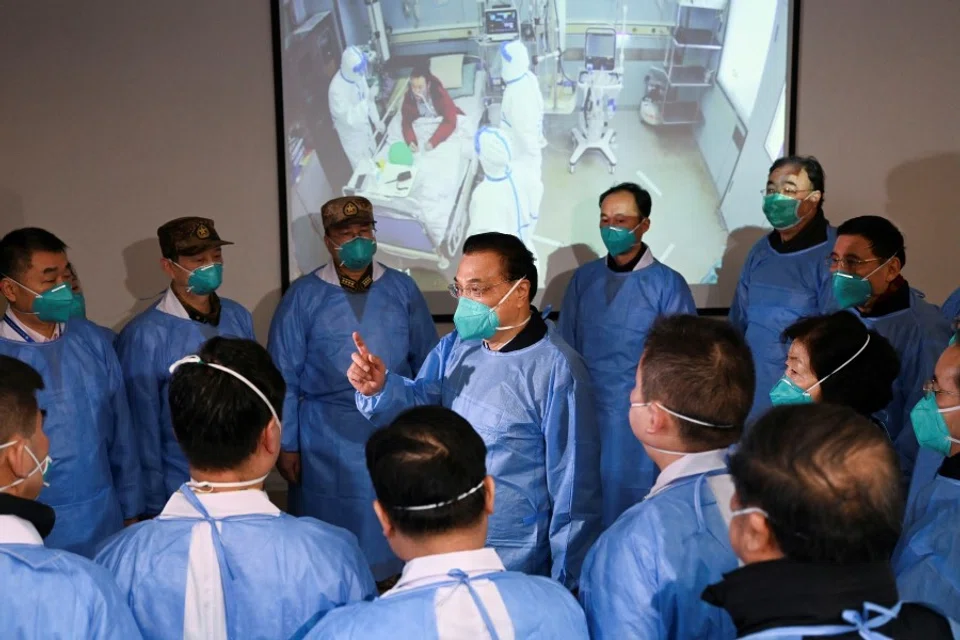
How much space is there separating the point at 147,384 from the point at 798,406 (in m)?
2.29

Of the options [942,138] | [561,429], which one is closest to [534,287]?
[561,429]

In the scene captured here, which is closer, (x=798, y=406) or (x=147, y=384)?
(x=798, y=406)

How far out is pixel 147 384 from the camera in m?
2.92

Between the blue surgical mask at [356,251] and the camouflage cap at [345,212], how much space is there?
0.25 ft

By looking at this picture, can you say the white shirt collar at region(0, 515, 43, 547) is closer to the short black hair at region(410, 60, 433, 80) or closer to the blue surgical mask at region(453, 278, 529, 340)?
the blue surgical mask at region(453, 278, 529, 340)

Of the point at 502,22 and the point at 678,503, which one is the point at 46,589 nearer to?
the point at 678,503

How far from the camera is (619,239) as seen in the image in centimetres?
361

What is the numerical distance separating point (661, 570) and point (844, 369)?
1.00 metres

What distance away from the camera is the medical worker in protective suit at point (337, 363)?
328cm

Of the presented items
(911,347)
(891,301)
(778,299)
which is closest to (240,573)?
(911,347)

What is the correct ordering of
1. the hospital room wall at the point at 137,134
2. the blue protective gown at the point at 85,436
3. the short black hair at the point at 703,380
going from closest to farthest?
the short black hair at the point at 703,380 < the blue protective gown at the point at 85,436 < the hospital room wall at the point at 137,134

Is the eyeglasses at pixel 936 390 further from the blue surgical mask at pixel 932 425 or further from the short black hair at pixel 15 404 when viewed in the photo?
the short black hair at pixel 15 404

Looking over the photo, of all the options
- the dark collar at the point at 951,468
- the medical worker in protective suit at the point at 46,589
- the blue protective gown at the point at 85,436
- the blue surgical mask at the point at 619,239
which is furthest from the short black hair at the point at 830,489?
the blue surgical mask at the point at 619,239

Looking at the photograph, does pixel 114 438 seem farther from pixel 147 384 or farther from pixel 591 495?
pixel 591 495
